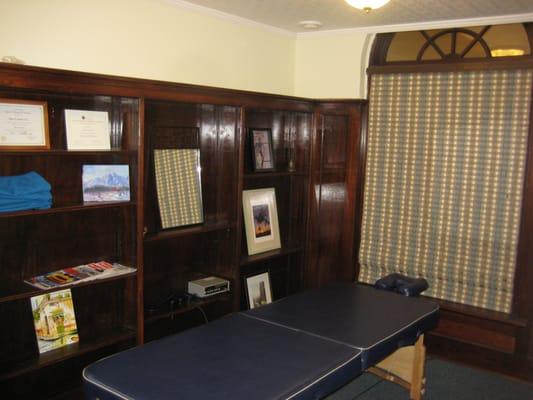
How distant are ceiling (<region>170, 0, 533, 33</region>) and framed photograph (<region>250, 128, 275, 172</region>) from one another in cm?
86

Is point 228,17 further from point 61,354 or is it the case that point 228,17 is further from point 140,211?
point 61,354

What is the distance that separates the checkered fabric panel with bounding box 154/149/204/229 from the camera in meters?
3.37

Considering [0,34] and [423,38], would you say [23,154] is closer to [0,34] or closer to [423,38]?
[0,34]

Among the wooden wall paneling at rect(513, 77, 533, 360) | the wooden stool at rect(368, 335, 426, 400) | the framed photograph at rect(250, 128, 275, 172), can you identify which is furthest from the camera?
the framed photograph at rect(250, 128, 275, 172)

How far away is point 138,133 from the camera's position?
2.96 metres

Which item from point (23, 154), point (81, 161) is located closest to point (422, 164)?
point (81, 161)

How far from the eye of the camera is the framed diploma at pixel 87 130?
9.16ft

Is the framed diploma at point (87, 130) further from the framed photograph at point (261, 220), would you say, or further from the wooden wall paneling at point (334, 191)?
the wooden wall paneling at point (334, 191)

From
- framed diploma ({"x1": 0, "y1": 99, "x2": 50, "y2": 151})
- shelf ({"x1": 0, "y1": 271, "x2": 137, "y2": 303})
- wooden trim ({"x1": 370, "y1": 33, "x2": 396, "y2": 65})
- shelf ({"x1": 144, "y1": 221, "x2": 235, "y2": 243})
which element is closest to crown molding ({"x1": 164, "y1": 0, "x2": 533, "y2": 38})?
wooden trim ({"x1": 370, "y1": 33, "x2": 396, "y2": 65})

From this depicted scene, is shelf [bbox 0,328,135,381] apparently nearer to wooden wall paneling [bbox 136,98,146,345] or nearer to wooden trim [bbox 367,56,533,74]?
wooden wall paneling [bbox 136,98,146,345]

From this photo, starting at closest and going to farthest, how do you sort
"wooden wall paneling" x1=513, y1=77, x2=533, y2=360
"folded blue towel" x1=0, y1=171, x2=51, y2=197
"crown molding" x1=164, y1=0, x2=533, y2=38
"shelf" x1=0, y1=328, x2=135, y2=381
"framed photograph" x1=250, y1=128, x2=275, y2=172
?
"folded blue towel" x1=0, y1=171, x2=51, y2=197 < "shelf" x1=0, y1=328, x2=135, y2=381 < "crown molding" x1=164, y1=0, x2=533, y2=38 < "wooden wall paneling" x1=513, y1=77, x2=533, y2=360 < "framed photograph" x1=250, y1=128, x2=275, y2=172

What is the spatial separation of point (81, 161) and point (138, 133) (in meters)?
0.37

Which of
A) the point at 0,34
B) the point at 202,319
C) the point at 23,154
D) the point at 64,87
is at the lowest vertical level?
the point at 202,319

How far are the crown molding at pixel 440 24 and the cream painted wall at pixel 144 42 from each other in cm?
49
